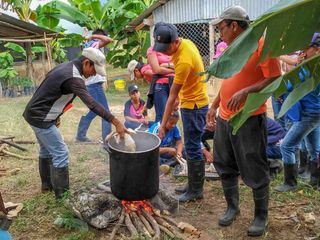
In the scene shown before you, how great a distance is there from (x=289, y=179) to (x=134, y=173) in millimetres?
2033

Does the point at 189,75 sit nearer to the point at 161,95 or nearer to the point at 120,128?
the point at 120,128

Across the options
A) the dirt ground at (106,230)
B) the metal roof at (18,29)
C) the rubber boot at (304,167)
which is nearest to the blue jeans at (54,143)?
the dirt ground at (106,230)

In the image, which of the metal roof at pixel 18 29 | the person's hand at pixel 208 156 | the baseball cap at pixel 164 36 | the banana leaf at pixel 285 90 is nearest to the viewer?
the banana leaf at pixel 285 90

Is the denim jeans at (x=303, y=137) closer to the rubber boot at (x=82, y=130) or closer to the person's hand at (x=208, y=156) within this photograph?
the person's hand at (x=208, y=156)

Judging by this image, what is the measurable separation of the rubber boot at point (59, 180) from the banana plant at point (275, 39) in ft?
8.86

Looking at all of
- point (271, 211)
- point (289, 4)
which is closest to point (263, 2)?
point (271, 211)

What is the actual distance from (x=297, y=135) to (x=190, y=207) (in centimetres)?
145

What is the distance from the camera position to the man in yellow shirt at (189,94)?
163 inches

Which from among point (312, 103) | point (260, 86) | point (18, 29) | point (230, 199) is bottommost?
point (230, 199)

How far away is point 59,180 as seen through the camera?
15.4ft

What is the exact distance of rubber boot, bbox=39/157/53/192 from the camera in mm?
5016

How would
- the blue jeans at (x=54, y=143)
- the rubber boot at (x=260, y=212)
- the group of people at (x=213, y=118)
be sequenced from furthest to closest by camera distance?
the blue jeans at (x=54, y=143) < the rubber boot at (x=260, y=212) < the group of people at (x=213, y=118)

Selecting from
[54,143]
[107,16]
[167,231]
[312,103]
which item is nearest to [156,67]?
[54,143]

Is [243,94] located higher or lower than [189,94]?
higher
